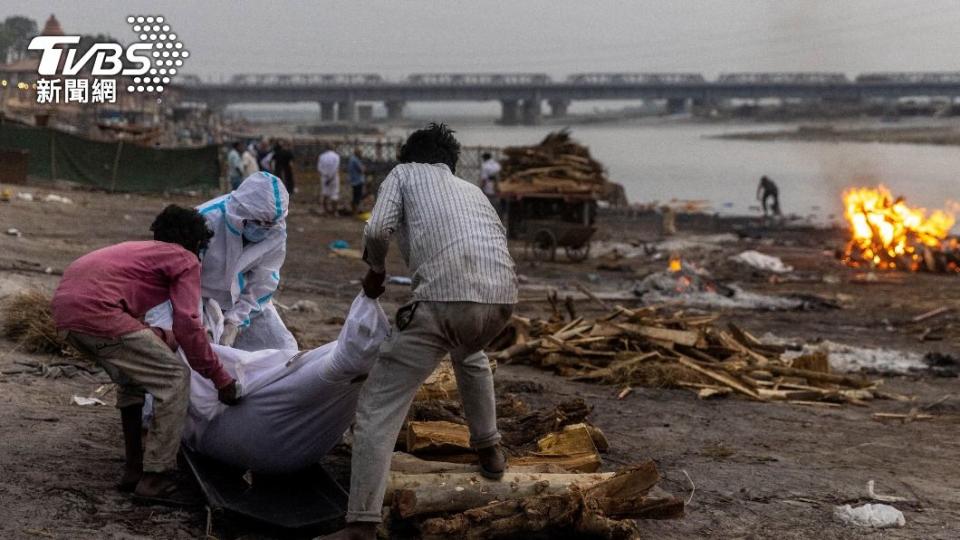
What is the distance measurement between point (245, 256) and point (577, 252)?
61.7 feet

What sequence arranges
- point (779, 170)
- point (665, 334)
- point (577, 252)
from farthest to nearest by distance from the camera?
point (779, 170)
point (577, 252)
point (665, 334)

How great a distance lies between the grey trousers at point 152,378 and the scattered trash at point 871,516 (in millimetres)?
3860

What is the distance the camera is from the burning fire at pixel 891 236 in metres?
24.4

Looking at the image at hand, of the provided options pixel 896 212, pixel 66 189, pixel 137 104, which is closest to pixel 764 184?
pixel 896 212

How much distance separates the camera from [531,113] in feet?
409

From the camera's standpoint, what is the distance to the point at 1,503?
602cm

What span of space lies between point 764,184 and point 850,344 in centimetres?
2295

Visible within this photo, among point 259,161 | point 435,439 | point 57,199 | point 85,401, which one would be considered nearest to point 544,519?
point 435,439

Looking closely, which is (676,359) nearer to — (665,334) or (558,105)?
(665,334)

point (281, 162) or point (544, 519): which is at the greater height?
point (544, 519)

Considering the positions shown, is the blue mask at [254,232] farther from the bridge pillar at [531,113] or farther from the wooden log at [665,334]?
the bridge pillar at [531,113]

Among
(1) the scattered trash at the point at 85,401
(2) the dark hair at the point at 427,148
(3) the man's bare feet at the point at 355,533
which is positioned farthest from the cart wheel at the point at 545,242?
(3) the man's bare feet at the point at 355,533

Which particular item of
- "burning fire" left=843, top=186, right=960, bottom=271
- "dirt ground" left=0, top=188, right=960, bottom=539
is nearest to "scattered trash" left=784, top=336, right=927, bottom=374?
"dirt ground" left=0, top=188, right=960, bottom=539

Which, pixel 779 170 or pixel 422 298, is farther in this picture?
pixel 779 170
